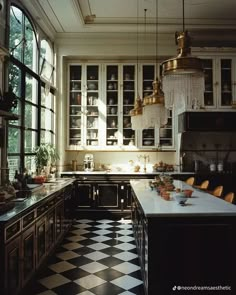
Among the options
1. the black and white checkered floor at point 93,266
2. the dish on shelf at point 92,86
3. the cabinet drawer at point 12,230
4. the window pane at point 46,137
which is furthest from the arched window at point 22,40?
the black and white checkered floor at point 93,266

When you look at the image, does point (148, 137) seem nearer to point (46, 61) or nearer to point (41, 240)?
point (46, 61)

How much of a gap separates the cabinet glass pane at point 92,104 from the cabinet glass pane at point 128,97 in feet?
2.03

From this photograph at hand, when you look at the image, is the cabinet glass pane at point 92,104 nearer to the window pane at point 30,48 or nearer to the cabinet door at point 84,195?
the cabinet door at point 84,195

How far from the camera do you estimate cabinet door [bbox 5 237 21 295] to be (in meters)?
2.41

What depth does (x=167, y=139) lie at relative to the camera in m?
6.99

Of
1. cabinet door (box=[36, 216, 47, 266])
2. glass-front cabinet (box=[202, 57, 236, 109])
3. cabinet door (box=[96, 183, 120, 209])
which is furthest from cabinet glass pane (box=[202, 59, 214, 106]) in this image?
cabinet door (box=[36, 216, 47, 266])

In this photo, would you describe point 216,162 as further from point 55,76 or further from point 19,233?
point 19,233

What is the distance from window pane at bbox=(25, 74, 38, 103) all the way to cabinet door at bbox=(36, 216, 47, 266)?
2.41 m

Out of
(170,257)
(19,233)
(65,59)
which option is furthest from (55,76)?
(170,257)

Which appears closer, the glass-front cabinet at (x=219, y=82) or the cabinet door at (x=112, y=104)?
the glass-front cabinet at (x=219, y=82)

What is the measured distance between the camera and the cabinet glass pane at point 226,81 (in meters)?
6.66

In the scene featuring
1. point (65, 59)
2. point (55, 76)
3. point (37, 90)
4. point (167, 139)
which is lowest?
point (167, 139)

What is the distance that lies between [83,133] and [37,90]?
1.64m

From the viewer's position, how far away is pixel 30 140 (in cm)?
535
